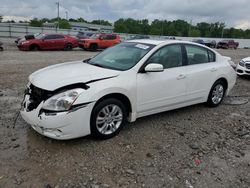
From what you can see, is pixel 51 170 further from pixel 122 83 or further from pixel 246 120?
pixel 246 120

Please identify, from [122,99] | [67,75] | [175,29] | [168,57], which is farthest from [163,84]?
[175,29]

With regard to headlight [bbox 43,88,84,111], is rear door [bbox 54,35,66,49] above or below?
above

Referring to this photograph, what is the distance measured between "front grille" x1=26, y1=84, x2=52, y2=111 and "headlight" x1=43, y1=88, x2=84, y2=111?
10 cm

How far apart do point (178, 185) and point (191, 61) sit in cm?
274

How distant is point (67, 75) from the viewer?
366 cm

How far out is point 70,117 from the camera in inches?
130

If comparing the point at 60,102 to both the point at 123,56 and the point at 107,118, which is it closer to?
the point at 107,118

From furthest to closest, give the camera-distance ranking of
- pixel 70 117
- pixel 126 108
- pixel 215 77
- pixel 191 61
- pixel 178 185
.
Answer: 1. pixel 215 77
2. pixel 191 61
3. pixel 126 108
4. pixel 70 117
5. pixel 178 185

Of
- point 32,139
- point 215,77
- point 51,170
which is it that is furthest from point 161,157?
point 215,77

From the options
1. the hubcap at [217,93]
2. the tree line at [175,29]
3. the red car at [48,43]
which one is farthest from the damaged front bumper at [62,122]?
the tree line at [175,29]

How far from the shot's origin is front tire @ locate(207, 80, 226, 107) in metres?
5.38

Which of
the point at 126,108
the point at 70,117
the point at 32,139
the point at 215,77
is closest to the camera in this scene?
the point at 70,117

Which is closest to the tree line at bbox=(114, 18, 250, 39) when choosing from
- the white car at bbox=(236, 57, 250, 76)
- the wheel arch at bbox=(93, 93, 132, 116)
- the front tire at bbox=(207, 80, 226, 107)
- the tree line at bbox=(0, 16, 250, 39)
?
the tree line at bbox=(0, 16, 250, 39)

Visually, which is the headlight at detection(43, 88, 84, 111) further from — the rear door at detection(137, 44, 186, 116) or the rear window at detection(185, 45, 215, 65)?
the rear window at detection(185, 45, 215, 65)
